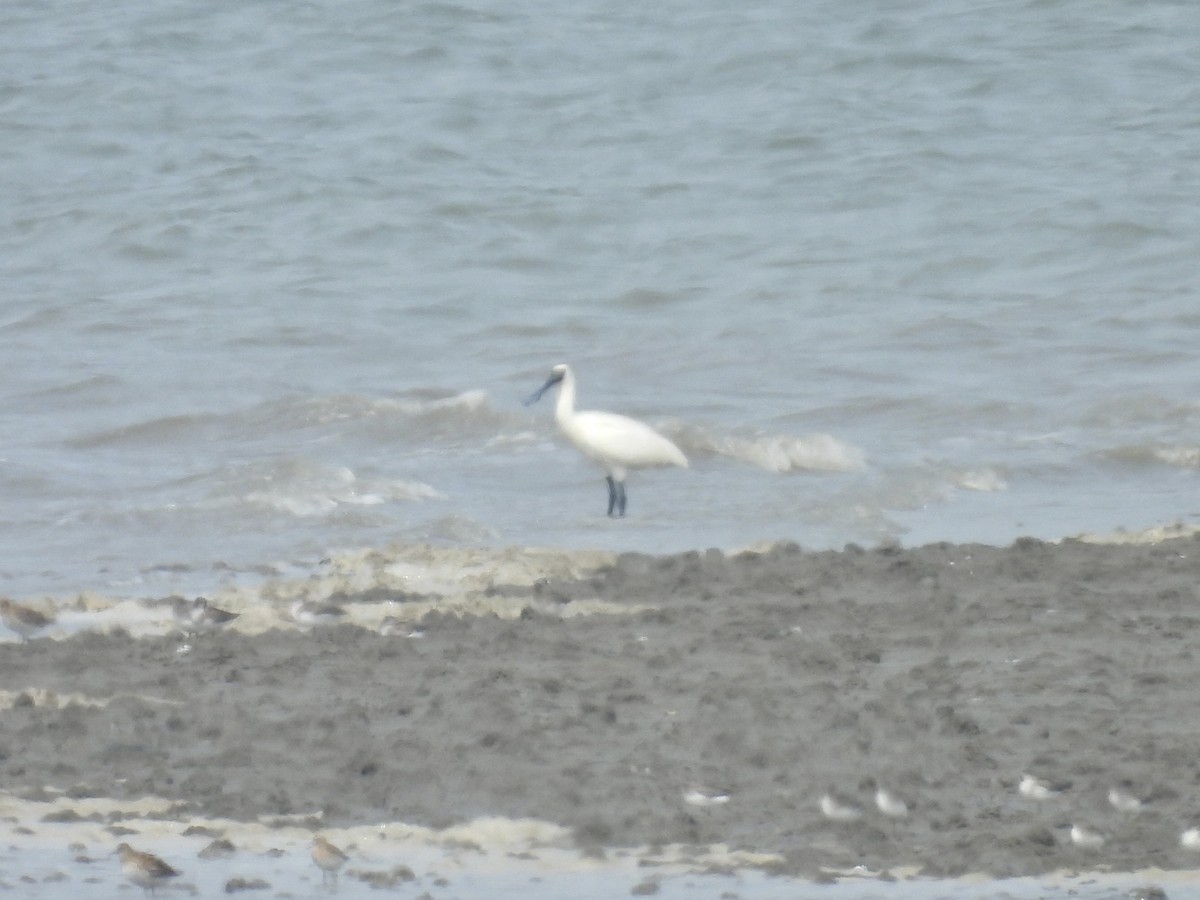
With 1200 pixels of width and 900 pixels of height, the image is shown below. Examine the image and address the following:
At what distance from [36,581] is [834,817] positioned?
4.55 metres

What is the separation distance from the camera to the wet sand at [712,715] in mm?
5164

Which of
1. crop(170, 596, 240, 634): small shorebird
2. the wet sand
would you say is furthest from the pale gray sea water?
the wet sand

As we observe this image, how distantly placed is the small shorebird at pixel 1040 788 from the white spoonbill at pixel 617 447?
4.75 meters

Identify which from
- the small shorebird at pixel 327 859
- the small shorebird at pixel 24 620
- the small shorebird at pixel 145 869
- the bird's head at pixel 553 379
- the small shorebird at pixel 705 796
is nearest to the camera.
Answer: the small shorebird at pixel 145 869

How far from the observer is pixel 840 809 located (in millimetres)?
5156

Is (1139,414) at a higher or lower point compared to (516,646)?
lower

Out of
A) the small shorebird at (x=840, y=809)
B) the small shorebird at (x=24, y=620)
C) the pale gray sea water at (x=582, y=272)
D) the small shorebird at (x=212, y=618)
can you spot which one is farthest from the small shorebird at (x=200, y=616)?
the small shorebird at (x=840, y=809)

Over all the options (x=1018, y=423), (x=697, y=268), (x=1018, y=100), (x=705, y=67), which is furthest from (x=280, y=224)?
(x=1018, y=423)

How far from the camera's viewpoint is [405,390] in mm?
12875

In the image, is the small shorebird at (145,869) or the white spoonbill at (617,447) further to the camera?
the white spoonbill at (617,447)

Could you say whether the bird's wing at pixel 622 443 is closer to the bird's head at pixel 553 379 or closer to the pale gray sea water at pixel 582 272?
the pale gray sea water at pixel 582 272

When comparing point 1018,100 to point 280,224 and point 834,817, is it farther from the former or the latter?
point 834,817

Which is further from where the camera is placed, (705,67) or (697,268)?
(705,67)

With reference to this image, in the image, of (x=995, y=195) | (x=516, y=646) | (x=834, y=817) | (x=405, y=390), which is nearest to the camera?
(x=834, y=817)
